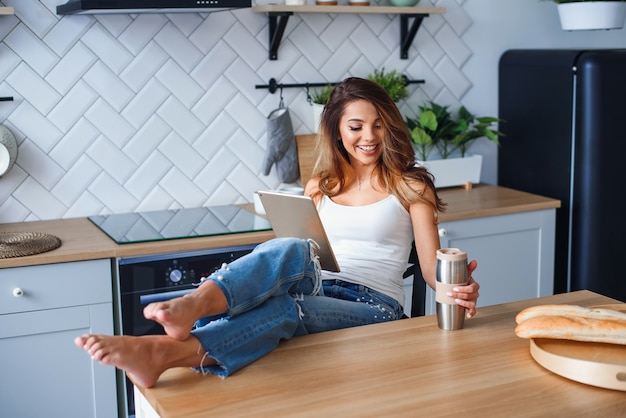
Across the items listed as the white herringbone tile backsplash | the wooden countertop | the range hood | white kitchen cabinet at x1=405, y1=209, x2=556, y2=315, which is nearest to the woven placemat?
the wooden countertop

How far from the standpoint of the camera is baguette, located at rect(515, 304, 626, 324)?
1768 millimetres

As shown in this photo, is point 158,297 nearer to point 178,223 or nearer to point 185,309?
point 178,223

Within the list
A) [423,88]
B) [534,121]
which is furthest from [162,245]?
[534,121]

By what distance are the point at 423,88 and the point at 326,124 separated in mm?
1373

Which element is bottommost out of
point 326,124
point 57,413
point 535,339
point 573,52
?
point 57,413

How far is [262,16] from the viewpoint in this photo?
344cm

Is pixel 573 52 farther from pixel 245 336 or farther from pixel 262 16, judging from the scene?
pixel 245 336

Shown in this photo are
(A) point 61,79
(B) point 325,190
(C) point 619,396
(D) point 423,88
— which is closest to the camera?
(C) point 619,396

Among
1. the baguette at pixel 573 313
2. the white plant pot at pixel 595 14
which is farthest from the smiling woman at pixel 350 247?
the white plant pot at pixel 595 14

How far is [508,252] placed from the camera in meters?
3.48

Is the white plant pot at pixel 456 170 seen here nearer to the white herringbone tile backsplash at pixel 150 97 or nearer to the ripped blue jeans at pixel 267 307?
the white herringbone tile backsplash at pixel 150 97

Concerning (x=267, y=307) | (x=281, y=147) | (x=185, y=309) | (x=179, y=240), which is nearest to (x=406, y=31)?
(x=281, y=147)

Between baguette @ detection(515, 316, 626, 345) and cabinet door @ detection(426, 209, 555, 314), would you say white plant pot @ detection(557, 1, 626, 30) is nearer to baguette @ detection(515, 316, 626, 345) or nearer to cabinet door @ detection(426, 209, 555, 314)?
cabinet door @ detection(426, 209, 555, 314)

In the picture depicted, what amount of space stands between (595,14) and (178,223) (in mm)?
2058
